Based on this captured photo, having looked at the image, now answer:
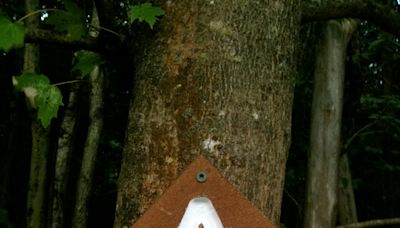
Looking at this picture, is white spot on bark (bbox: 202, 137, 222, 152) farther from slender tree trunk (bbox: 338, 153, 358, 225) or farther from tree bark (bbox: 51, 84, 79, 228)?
tree bark (bbox: 51, 84, 79, 228)

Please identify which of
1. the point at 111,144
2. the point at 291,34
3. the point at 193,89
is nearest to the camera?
the point at 193,89

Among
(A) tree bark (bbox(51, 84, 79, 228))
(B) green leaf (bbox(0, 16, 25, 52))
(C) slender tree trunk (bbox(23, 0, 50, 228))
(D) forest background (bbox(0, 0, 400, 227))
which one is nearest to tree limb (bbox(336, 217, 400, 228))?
(D) forest background (bbox(0, 0, 400, 227))

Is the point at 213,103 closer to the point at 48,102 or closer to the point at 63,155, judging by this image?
the point at 48,102

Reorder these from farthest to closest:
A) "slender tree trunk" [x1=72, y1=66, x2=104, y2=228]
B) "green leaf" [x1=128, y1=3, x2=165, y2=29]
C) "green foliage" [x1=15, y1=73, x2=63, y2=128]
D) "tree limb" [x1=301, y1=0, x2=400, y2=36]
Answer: "slender tree trunk" [x1=72, y1=66, x2=104, y2=228] → "tree limb" [x1=301, y1=0, x2=400, y2=36] → "green foliage" [x1=15, y1=73, x2=63, y2=128] → "green leaf" [x1=128, y1=3, x2=165, y2=29]

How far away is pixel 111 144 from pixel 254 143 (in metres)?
8.77

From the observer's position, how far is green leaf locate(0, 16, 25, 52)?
1528 millimetres

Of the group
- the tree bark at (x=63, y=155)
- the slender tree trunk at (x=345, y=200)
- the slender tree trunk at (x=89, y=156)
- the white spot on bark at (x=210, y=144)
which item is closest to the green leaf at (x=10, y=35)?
the white spot on bark at (x=210, y=144)

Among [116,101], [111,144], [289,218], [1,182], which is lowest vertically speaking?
[289,218]

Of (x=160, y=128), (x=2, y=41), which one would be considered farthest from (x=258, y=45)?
(x=2, y=41)

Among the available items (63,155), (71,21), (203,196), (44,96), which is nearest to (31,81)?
(44,96)

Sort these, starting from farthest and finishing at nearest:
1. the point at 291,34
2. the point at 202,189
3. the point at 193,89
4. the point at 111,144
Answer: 1. the point at 111,144
2. the point at 291,34
3. the point at 193,89
4. the point at 202,189

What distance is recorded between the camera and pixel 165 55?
1.55 meters

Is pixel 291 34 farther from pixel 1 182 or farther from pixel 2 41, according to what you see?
pixel 1 182

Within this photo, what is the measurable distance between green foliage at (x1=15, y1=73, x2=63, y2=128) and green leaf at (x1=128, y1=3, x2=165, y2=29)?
33 centimetres
